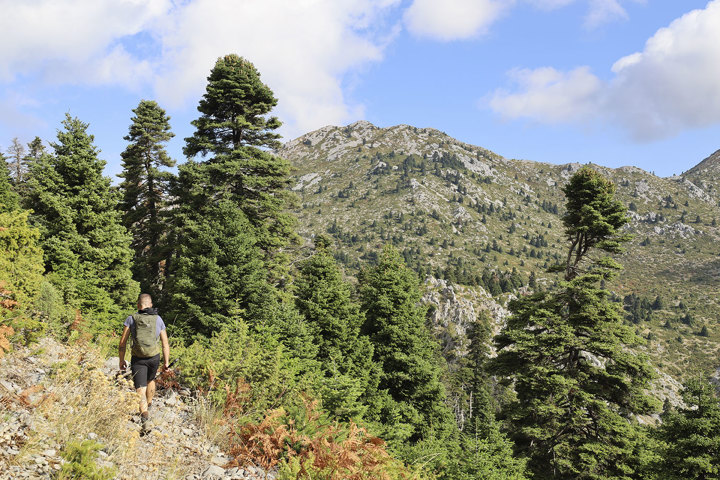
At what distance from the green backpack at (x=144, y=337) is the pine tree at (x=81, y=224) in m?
13.4

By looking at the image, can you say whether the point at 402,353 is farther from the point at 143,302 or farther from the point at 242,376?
the point at 143,302

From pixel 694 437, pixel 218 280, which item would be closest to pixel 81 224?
pixel 218 280

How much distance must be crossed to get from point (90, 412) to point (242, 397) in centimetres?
319

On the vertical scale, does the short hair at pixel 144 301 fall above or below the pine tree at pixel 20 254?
below

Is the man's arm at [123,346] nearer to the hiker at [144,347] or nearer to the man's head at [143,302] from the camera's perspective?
the hiker at [144,347]

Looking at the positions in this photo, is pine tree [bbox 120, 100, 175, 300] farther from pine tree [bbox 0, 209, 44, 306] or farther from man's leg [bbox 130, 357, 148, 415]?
man's leg [bbox 130, 357, 148, 415]

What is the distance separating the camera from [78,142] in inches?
786

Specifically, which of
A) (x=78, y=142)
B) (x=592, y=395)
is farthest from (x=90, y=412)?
(x=592, y=395)

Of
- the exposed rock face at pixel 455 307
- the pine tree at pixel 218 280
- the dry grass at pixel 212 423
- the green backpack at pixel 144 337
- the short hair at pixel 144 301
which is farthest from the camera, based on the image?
the exposed rock face at pixel 455 307

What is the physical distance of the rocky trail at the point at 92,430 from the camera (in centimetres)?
442

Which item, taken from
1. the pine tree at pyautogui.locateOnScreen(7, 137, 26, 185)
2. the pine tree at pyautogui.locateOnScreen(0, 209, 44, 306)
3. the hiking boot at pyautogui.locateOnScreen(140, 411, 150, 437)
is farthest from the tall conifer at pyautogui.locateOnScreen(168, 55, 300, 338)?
the pine tree at pyautogui.locateOnScreen(7, 137, 26, 185)

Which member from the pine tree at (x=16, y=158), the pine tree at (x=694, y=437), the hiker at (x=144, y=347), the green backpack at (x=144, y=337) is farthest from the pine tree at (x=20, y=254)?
the pine tree at (x=16, y=158)

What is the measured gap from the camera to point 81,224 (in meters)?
19.7

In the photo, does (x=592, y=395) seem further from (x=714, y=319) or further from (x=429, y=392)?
(x=714, y=319)
